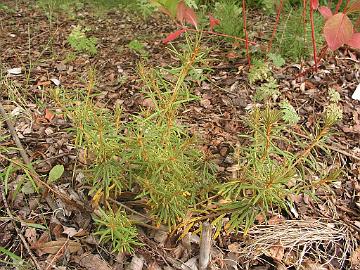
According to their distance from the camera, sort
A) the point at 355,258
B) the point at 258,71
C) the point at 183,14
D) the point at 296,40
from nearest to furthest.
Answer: the point at 355,258 → the point at 183,14 → the point at 258,71 → the point at 296,40

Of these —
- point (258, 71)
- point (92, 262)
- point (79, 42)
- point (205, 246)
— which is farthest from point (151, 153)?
point (79, 42)

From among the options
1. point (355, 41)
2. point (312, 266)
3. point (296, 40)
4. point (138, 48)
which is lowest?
point (312, 266)

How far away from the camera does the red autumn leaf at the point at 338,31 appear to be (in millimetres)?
2102

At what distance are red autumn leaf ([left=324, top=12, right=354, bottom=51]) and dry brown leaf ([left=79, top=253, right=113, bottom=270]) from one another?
148 centimetres

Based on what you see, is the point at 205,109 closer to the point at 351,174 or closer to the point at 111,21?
the point at 351,174

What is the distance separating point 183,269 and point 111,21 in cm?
274

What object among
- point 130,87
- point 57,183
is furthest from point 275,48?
→ point 57,183

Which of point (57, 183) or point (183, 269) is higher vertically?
point (57, 183)

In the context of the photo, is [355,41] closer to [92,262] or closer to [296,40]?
[296,40]

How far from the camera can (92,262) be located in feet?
5.25

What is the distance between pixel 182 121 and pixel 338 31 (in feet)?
3.05

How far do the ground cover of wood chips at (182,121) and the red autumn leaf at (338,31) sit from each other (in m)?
0.52

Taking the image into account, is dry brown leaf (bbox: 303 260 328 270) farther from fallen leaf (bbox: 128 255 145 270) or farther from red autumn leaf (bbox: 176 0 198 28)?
red autumn leaf (bbox: 176 0 198 28)

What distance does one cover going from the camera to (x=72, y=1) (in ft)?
13.6
